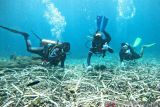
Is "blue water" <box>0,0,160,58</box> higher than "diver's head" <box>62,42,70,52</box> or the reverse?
higher

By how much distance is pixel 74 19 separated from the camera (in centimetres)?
11269

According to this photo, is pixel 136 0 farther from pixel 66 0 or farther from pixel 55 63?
pixel 55 63

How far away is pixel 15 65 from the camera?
10836mm

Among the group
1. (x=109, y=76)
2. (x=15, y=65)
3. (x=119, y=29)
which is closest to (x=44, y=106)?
(x=109, y=76)

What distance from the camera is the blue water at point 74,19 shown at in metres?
53.9

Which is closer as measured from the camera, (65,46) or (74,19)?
(65,46)

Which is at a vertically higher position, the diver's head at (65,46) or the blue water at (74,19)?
the blue water at (74,19)

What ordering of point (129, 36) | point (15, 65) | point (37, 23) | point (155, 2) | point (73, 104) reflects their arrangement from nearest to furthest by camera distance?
point (73, 104) → point (15, 65) → point (155, 2) → point (37, 23) → point (129, 36)

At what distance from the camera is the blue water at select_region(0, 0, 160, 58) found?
177ft

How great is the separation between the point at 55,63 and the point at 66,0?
73.4m

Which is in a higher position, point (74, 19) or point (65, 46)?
point (74, 19)

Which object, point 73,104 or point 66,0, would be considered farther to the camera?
point 66,0

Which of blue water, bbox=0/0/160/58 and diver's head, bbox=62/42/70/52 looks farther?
blue water, bbox=0/0/160/58

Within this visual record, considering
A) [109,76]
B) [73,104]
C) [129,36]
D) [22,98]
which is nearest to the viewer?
[73,104]
